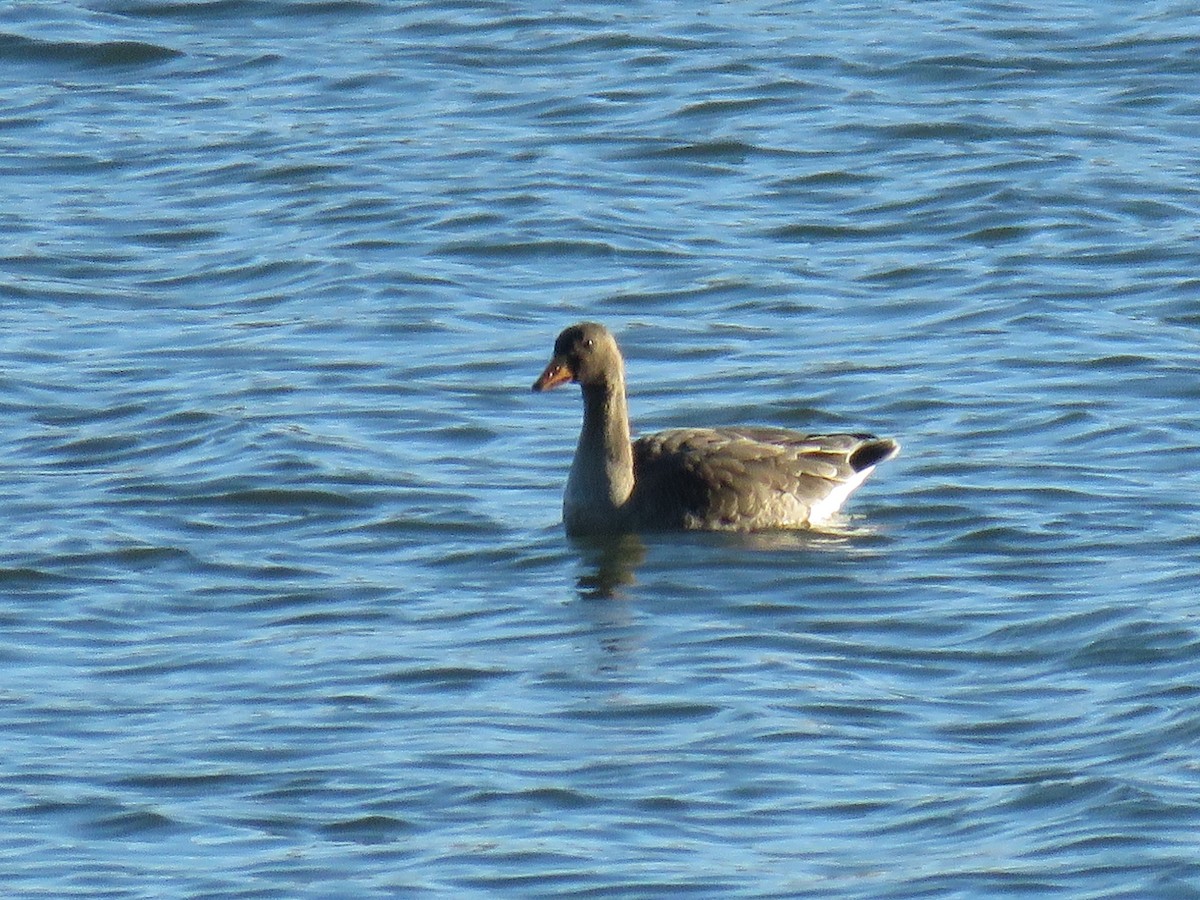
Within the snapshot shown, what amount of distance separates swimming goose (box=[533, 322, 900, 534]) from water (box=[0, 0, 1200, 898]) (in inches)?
6.3

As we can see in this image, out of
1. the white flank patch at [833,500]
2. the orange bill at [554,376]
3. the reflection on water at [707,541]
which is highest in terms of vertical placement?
the orange bill at [554,376]

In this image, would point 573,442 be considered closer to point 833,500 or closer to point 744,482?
point 744,482

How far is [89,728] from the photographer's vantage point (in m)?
10.0

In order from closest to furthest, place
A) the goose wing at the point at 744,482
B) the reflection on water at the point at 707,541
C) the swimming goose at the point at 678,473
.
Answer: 1. the reflection on water at the point at 707,541
2. the swimming goose at the point at 678,473
3. the goose wing at the point at 744,482

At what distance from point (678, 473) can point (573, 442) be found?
1574 mm

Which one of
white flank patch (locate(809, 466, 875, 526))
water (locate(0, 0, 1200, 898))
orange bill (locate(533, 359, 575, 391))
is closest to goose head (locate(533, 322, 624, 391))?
orange bill (locate(533, 359, 575, 391))

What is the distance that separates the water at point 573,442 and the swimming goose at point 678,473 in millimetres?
161

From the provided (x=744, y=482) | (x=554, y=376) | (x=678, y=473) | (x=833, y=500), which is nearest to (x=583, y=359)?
(x=554, y=376)

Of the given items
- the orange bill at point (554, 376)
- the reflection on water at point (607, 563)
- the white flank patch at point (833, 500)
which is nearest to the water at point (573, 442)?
the reflection on water at point (607, 563)

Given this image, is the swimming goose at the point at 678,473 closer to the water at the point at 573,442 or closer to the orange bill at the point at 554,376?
the orange bill at the point at 554,376

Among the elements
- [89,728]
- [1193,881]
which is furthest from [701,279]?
[1193,881]

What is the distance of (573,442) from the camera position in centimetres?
1462

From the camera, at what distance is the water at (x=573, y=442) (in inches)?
356

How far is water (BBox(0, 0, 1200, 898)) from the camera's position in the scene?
9.05m
